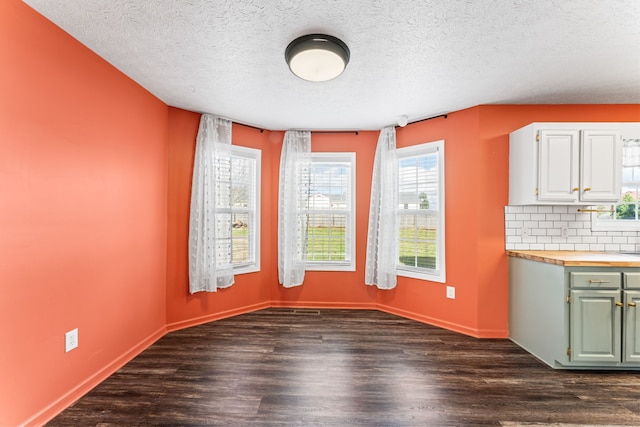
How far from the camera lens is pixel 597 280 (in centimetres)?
→ 232

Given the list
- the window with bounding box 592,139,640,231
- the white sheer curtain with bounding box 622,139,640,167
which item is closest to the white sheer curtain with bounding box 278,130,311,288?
the window with bounding box 592,139,640,231

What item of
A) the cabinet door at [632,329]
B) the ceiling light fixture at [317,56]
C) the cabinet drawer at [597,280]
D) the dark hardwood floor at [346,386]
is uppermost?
the ceiling light fixture at [317,56]

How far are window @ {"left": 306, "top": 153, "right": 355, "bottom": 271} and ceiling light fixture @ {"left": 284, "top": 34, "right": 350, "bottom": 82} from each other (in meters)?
1.90

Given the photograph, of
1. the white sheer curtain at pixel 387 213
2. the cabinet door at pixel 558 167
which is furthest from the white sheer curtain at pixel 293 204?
Answer: the cabinet door at pixel 558 167

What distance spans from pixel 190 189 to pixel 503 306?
11.8 ft

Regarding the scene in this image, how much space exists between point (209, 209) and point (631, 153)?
4423 millimetres

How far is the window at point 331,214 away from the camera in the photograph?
400 centimetres

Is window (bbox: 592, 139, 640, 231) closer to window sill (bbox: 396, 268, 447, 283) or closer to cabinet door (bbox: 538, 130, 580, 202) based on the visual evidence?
cabinet door (bbox: 538, 130, 580, 202)

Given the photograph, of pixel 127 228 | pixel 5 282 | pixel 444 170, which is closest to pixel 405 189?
pixel 444 170

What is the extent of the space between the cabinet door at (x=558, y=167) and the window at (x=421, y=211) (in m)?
0.95

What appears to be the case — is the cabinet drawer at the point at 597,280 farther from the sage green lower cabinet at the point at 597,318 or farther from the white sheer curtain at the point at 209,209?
the white sheer curtain at the point at 209,209

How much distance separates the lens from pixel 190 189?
3.26 metres

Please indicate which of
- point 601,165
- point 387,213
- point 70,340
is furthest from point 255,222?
point 601,165

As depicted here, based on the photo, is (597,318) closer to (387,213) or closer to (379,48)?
(387,213)
